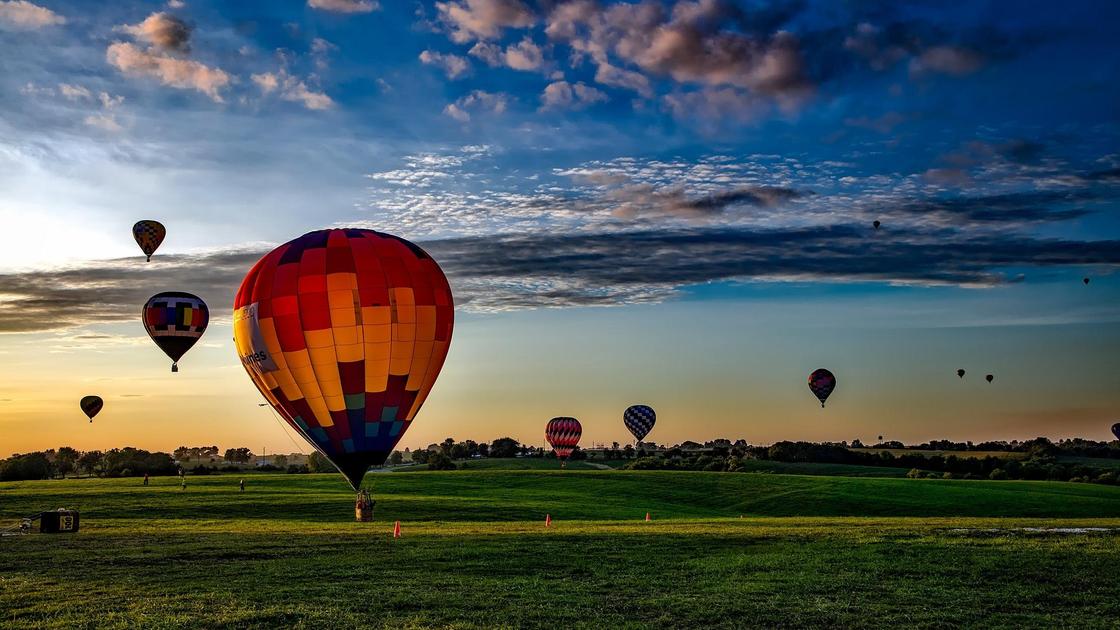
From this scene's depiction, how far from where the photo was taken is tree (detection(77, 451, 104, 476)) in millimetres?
121750

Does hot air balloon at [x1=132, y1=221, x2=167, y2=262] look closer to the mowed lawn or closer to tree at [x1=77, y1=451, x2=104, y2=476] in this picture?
the mowed lawn

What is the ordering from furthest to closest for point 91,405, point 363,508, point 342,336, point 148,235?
point 91,405 → point 148,235 → point 363,508 → point 342,336

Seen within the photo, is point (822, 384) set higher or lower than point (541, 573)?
higher

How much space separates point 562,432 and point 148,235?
174ft

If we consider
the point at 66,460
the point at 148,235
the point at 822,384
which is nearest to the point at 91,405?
the point at 148,235

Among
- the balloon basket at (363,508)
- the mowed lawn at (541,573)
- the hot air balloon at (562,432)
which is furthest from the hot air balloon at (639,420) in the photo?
the balloon basket at (363,508)

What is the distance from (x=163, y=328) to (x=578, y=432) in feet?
181

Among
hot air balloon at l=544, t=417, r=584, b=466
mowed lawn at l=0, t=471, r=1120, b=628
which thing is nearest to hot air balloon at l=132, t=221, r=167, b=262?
mowed lawn at l=0, t=471, r=1120, b=628

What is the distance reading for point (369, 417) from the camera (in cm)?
3756

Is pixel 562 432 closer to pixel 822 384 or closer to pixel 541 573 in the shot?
pixel 822 384

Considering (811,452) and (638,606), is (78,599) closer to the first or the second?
(638,606)

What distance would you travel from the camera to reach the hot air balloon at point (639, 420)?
10825 centimetres

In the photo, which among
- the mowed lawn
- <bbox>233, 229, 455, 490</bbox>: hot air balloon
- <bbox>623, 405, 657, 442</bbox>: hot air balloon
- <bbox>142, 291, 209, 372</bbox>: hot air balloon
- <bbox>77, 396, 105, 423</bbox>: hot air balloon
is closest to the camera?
the mowed lawn

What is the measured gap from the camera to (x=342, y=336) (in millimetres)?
36594
